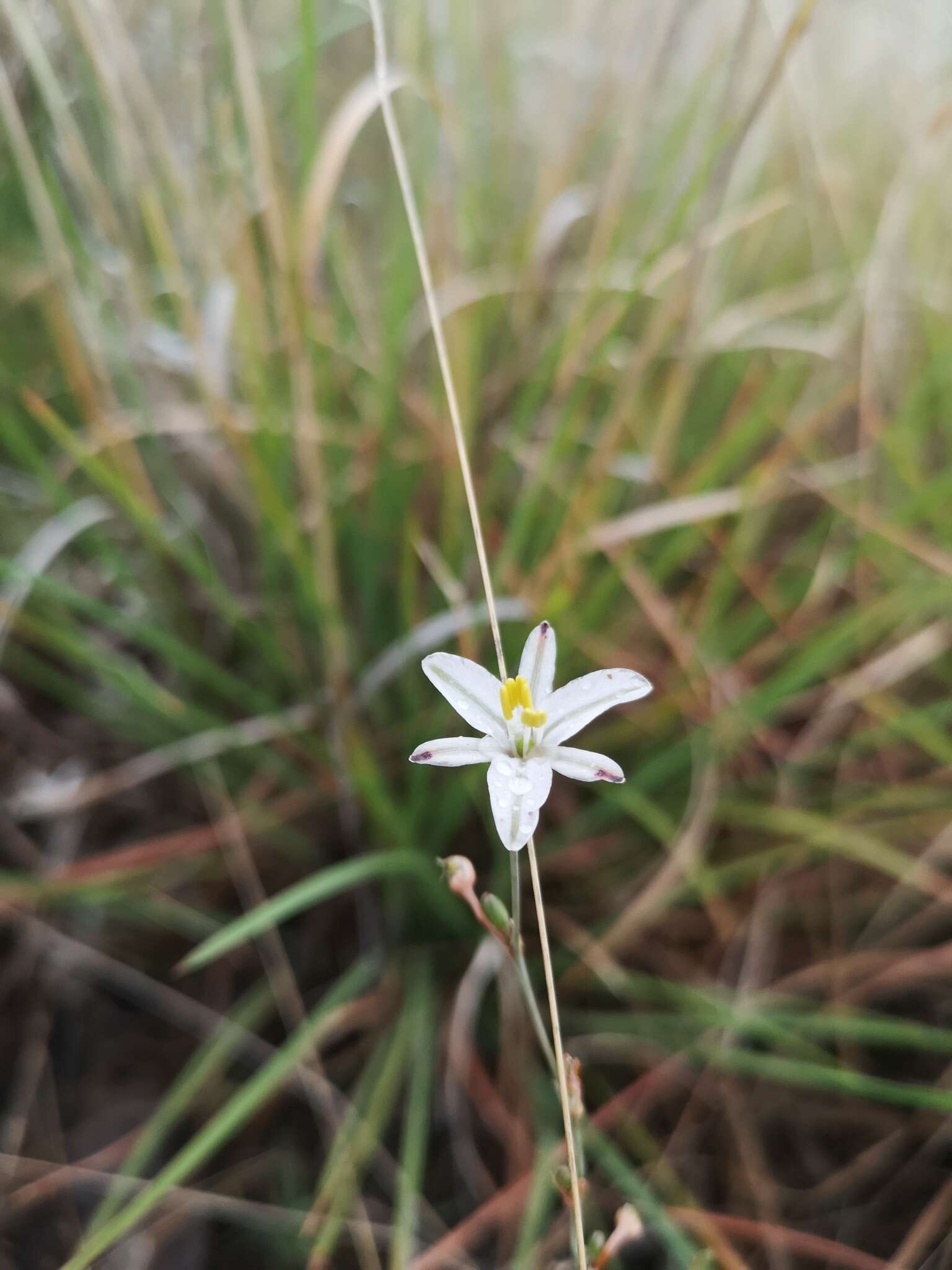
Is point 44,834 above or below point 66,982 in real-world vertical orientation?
above

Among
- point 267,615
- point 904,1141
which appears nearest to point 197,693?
point 267,615

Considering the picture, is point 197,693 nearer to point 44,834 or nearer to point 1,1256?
point 44,834

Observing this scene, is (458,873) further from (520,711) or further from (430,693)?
(430,693)

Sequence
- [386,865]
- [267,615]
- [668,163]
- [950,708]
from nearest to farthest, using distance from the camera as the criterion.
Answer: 1. [386,865]
2. [950,708]
3. [267,615]
4. [668,163]

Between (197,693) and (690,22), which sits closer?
(197,693)

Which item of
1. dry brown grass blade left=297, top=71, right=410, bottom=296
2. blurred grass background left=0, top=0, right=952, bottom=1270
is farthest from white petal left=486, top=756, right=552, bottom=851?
dry brown grass blade left=297, top=71, right=410, bottom=296

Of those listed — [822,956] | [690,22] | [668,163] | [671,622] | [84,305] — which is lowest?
[822,956]

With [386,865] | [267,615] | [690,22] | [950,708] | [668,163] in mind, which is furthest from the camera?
[690,22]

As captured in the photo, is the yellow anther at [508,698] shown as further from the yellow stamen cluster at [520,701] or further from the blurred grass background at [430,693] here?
the blurred grass background at [430,693]
